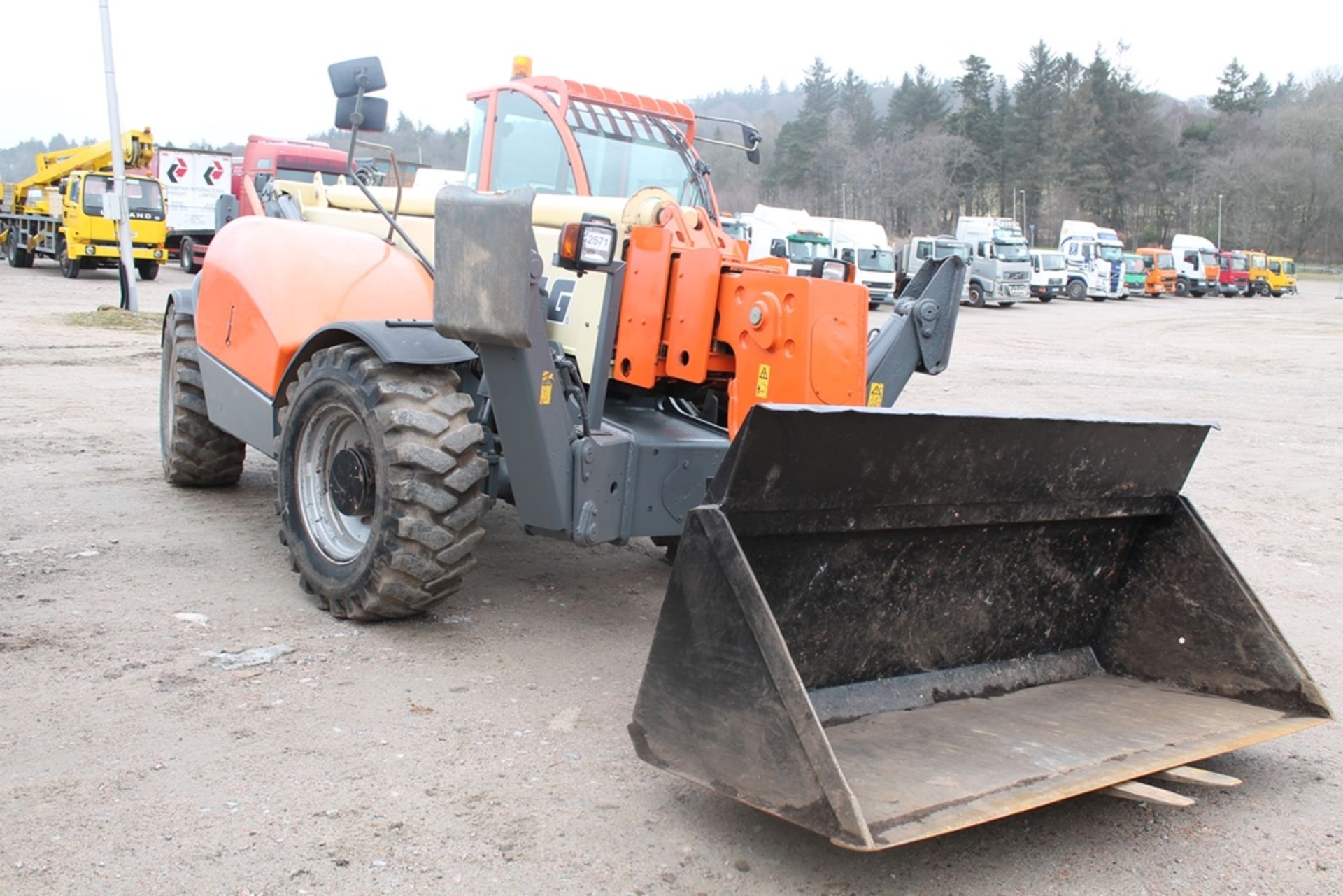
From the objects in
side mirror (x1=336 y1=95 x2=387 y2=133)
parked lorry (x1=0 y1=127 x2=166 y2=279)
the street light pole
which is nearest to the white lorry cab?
Answer: parked lorry (x1=0 y1=127 x2=166 y2=279)

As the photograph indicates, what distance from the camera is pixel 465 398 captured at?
4801mm

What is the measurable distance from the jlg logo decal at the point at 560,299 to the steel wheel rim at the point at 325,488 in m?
0.94

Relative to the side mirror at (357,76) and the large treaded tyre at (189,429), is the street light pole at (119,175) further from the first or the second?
the side mirror at (357,76)

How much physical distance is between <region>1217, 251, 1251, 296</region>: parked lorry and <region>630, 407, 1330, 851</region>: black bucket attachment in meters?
51.7

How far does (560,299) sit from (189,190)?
2996 cm

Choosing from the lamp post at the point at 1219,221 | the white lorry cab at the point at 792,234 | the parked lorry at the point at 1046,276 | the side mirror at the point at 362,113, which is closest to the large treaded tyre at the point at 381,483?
the side mirror at the point at 362,113

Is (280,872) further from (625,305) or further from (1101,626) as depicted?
(1101,626)

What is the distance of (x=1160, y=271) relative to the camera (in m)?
49.9

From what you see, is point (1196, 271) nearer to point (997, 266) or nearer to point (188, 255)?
point (997, 266)

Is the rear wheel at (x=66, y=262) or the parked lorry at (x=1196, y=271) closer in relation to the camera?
the rear wheel at (x=66, y=262)

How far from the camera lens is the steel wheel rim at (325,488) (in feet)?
17.1

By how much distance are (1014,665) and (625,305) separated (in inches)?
75.9

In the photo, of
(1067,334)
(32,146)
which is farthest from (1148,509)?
(32,146)

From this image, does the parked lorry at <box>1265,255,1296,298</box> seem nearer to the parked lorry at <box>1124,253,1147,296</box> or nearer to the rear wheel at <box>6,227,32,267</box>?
the parked lorry at <box>1124,253,1147,296</box>
